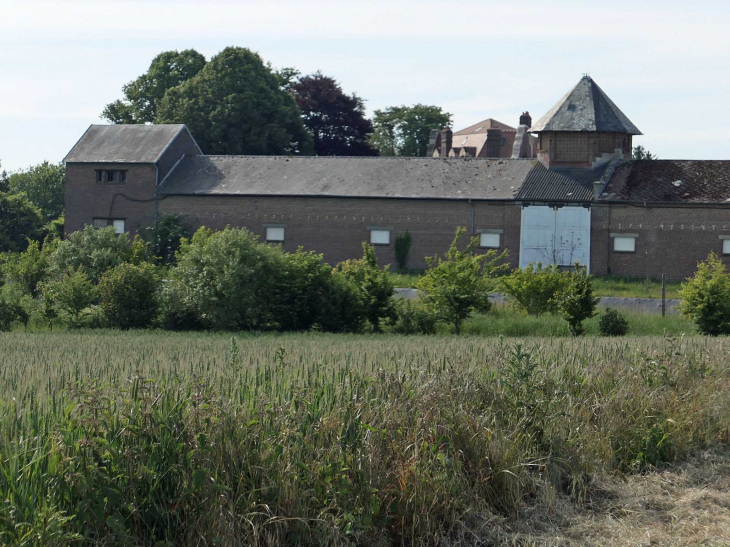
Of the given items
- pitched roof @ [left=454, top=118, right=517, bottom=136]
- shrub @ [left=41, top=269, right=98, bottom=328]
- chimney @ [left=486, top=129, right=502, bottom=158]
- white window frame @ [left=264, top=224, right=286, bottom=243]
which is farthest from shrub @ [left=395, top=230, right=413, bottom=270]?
pitched roof @ [left=454, top=118, right=517, bottom=136]

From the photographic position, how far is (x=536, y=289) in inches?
1040

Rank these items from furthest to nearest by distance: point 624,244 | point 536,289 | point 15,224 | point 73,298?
point 15,224 → point 624,244 → point 536,289 → point 73,298

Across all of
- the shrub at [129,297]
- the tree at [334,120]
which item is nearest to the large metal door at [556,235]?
the shrub at [129,297]

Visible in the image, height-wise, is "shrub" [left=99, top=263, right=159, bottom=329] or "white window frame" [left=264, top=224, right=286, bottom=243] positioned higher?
"white window frame" [left=264, top=224, right=286, bottom=243]

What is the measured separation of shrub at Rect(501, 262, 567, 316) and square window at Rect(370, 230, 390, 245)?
54.9 ft

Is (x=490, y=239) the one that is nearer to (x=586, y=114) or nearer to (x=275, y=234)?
(x=586, y=114)

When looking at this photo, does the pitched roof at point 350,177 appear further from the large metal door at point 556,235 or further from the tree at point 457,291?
the tree at point 457,291

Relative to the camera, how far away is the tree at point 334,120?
6544 cm

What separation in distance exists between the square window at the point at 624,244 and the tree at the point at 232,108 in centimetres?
2462

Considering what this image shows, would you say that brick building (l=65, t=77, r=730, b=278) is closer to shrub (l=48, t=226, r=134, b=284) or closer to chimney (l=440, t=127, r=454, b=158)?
shrub (l=48, t=226, r=134, b=284)

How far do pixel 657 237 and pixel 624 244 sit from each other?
1.48 metres

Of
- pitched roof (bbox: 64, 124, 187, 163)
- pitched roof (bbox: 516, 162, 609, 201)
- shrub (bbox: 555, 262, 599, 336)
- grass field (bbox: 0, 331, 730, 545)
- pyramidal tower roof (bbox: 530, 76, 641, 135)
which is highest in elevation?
pyramidal tower roof (bbox: 530, 76, 641, 135)

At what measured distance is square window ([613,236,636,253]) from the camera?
40281 mm

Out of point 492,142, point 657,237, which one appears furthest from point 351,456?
point 492,142
